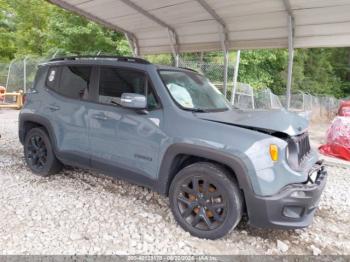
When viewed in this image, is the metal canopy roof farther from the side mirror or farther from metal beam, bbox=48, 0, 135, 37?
the side mirror

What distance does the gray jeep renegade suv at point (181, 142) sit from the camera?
127 inches

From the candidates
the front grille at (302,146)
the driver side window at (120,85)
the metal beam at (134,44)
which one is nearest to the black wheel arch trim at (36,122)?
the driver side window at (120,85)

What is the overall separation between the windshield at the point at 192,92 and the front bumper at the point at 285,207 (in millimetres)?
1321

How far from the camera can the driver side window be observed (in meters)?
4.04

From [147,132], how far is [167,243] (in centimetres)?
127

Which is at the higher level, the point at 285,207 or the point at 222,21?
the point at 222,21

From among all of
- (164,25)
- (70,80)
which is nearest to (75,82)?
(70,80)

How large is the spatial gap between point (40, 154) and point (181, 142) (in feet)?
9.13

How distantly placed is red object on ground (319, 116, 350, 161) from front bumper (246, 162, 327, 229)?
5150mm

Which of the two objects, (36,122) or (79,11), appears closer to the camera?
(36,122)

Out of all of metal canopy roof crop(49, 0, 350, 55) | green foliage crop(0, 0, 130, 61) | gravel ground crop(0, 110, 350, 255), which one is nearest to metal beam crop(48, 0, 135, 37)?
metal canopy roof crop(49, 0, 350, 55)

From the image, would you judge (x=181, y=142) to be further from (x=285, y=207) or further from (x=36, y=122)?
(x=36, y=122)

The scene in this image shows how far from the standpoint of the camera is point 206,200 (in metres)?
3.49

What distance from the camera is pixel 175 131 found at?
144 inches
